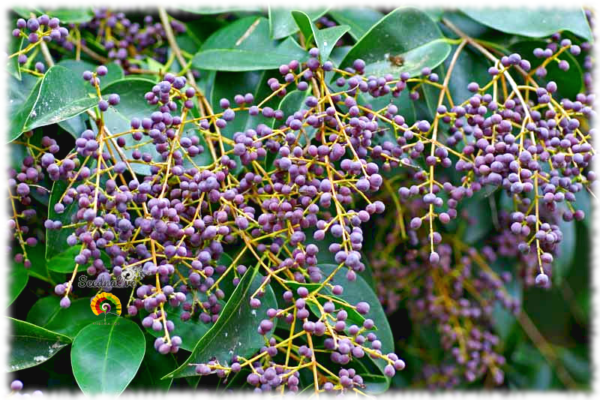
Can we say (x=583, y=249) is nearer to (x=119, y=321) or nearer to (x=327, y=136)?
(x=327, y=136)

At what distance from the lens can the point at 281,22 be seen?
2.98 ft

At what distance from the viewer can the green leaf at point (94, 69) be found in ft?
3.01

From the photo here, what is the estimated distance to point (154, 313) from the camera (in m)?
0.72

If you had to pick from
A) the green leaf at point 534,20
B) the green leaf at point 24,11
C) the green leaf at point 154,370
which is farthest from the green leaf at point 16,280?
the green leaf at point 534,20

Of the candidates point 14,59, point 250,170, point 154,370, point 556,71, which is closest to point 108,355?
point 154,370

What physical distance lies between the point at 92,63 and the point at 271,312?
1.57ft

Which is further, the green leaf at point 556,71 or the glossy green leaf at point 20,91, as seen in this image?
the green leaf at point 556,71

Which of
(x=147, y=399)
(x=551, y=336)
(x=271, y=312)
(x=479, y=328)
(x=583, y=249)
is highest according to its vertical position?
(x=271, y=312)

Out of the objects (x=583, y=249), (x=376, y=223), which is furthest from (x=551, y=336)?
(x=376, y=223)

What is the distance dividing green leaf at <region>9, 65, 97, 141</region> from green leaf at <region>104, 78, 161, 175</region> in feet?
0.12

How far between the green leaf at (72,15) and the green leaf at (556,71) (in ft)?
2.01

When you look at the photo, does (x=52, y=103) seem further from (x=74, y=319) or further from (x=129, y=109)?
A: (x=74, y=319)

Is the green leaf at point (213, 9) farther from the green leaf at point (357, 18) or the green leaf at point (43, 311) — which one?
the green leaf at point (43, 311)

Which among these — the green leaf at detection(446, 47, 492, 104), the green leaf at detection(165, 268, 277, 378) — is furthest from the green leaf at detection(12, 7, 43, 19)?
the green leaf at detection(446, 47, 492, 104)
